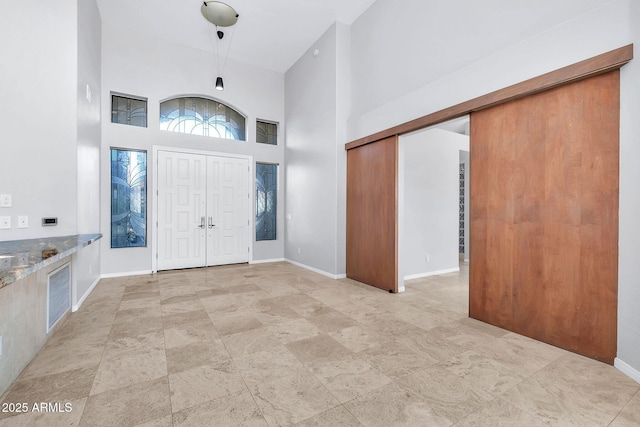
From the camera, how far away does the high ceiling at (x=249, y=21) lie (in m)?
4.73

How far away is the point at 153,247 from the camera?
5.61 meters

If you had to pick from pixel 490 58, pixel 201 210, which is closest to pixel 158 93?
pixel 201 210

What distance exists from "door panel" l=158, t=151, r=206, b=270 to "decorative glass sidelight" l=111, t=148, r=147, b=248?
1.04ft

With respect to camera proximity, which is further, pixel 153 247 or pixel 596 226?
pixel 153 247

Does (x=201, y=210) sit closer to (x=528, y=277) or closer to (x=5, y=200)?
(x=5, y=200)

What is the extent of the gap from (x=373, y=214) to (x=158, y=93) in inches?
A: 194

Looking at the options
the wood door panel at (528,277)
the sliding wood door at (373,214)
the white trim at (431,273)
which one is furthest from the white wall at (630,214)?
the white trim at (431,273)

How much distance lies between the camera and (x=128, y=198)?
546 cm

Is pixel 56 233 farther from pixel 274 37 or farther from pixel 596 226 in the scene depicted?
pixel 596 226

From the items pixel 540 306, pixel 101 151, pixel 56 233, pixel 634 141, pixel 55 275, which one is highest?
pixel 101 151

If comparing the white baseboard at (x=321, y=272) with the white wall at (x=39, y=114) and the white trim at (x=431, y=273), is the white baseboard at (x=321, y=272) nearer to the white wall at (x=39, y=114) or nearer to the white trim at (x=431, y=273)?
the white trim at (x=431, y=273)

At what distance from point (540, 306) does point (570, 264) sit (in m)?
0.49

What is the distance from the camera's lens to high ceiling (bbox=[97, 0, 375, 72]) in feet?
15.5

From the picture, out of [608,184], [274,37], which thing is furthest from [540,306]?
[274,37]
